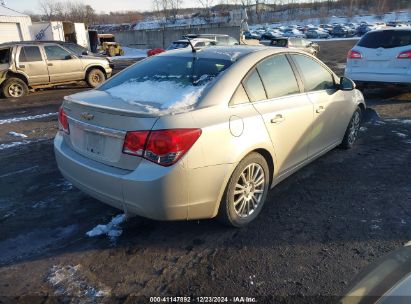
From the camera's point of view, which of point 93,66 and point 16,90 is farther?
point 93,66

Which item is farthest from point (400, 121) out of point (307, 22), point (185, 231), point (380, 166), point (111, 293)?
point (307, 22)

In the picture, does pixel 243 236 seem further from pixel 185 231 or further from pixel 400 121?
pixel 400 121

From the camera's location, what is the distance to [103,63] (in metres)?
13.7

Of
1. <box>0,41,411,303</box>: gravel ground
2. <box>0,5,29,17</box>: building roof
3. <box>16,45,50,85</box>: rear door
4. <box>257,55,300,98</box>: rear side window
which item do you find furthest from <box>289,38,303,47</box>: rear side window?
<box>257,55,300,98</box>: rear side window

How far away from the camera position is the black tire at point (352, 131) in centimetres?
543

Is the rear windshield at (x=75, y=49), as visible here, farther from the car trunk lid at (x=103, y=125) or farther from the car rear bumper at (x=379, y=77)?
the car trunk lid at (x=103, y=125)

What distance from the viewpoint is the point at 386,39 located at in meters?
9.02

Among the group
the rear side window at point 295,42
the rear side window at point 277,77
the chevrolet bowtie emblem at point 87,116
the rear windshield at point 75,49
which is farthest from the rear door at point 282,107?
the rear side window at point 295,42

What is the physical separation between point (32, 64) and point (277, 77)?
1043 centimetres

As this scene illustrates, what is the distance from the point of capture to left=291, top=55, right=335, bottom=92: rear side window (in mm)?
4305

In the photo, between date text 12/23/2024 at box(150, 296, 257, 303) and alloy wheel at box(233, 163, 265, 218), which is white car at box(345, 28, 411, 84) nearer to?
alloy wheel at box(233, 163, 265, 218)

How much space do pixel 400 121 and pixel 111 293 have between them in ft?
21.3

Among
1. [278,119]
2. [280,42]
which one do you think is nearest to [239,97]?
[278,119]

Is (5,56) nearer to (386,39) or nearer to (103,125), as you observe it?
(103,125)
